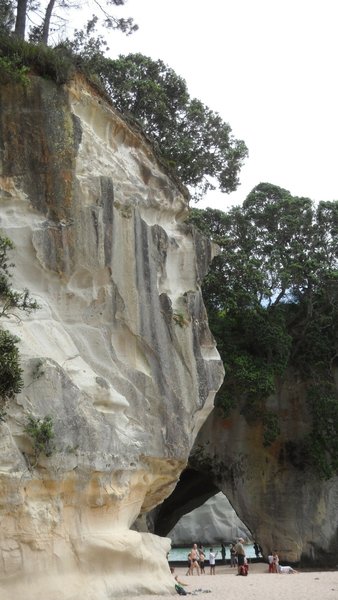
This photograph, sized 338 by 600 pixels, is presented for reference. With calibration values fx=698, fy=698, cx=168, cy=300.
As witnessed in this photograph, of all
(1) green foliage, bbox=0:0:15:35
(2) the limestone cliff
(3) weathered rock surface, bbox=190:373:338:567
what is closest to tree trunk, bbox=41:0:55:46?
(1) green foliage, bbox=0:0:15:35

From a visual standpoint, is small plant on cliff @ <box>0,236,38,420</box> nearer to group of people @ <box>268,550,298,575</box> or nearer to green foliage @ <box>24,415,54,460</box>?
green foliage @ <box>24,415,54,460</box>

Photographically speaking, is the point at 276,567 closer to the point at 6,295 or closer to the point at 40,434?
the point at 40,434

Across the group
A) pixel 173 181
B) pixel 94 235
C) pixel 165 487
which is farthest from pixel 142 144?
pixel 165 487

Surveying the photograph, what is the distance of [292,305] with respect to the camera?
28.7 meters

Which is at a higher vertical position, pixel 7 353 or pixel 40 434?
pixel 7 353

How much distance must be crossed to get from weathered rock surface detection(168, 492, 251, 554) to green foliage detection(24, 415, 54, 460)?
38784 millimetres

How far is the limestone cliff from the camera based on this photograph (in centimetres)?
1335

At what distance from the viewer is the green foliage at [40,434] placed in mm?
13258

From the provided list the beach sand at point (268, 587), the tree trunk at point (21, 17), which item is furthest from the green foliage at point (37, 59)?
the beach sand at point (268, 587)

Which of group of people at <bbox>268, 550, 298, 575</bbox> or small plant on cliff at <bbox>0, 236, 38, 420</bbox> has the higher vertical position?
small plant on cliff at <bbox>0, 236, 38, 420</bbox>

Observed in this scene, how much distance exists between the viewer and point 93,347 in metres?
16.0

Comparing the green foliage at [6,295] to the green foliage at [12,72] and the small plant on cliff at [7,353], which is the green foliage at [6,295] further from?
the green foliage at [12,72]

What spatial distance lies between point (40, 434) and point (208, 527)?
3983 centimetres

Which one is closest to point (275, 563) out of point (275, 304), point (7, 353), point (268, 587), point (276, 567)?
point (276, 567)
